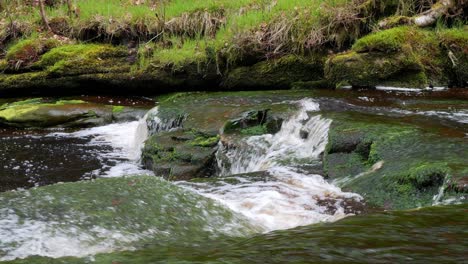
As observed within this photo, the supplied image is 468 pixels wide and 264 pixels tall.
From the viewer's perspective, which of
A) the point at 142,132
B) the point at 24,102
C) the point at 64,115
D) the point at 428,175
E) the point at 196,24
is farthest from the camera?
the point at 196,24

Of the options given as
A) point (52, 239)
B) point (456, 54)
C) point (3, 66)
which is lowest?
point (52, 239)

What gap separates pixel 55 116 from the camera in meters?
10.1

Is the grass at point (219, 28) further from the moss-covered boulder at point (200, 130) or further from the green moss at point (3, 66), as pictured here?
the moss-covered boulder at point (200, 130)

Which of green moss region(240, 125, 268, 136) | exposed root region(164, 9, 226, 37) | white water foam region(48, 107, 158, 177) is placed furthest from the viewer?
exposed root region(164, 9, 226, 37)

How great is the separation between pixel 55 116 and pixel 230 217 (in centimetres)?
750

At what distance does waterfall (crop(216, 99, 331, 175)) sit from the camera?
19.5ft

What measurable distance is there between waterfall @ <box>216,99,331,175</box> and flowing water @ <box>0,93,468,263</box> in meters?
0.01

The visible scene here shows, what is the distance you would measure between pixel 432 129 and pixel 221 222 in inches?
120

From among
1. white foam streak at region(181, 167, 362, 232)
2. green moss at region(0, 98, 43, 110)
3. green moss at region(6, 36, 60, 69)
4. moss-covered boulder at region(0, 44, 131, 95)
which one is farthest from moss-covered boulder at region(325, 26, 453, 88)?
green moss at region(6, 36, 60, 69)

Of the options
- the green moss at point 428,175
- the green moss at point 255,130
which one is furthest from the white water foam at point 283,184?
the green moss at point 428,175

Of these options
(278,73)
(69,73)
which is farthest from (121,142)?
(69,73)

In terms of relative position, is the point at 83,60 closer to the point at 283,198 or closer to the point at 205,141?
the point at 205,141

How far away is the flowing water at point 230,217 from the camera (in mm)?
2154

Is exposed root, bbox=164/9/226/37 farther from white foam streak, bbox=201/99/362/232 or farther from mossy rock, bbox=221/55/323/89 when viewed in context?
white foam streak, bbox=201/99/362/232
